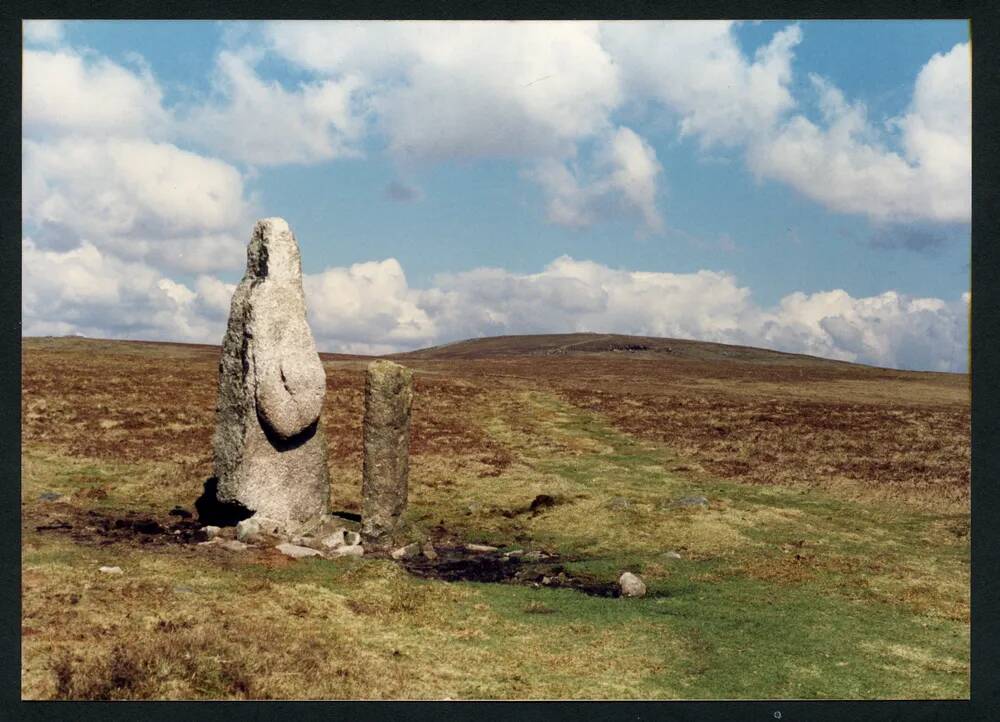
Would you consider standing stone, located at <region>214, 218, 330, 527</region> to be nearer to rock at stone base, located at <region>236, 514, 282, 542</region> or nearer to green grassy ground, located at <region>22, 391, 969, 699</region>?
rock at stone base, located at <region>236, 514, 282, 542</region>

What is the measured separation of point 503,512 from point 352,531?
5493 mm

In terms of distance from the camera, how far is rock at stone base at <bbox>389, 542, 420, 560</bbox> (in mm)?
18000

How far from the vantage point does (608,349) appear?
155125 mm

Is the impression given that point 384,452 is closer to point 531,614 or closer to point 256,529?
point 256,529

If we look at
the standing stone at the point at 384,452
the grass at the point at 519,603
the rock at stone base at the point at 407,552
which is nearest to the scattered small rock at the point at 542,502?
the grass at the point at 519,603

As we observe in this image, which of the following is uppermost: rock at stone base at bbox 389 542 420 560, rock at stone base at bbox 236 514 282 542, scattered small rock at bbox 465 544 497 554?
rock at stone base at bbox 236 514 282 542

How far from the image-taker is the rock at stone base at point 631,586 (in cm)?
1540

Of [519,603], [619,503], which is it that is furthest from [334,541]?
[619,503]

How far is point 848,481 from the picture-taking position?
27.9 m

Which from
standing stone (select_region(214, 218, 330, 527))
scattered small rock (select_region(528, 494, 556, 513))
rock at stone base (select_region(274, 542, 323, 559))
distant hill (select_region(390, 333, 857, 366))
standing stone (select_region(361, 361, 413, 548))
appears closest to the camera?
rock at stone base (select_region(274, 542, 323, 559))

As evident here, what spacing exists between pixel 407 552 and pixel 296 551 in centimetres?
263

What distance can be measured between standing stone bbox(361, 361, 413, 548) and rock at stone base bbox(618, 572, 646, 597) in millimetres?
6228

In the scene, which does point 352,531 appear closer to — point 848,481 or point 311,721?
point 311,721

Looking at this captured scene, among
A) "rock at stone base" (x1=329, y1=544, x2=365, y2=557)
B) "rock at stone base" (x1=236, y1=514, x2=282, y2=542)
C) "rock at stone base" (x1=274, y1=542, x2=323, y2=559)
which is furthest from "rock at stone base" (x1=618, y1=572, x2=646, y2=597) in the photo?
"rock at stone base" (x1=236, y1=514, x2=282, y2=542)
